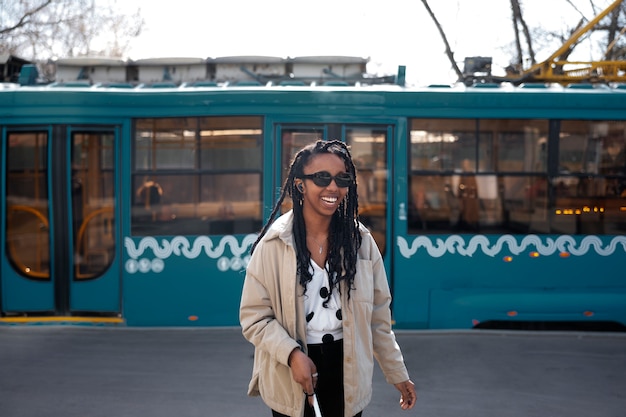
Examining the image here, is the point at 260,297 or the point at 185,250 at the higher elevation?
the point at 260,297

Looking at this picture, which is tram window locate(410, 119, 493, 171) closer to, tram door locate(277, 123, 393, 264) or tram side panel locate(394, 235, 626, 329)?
tram door locate(277, 123, 393, 264)

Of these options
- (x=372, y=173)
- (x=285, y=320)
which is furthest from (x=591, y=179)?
(x=285, y=320)

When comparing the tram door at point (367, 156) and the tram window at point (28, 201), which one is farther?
the tram window at point (28, 201)

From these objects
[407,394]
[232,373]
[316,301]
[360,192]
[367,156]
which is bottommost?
[232,373]

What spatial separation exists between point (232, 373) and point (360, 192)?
2.35m

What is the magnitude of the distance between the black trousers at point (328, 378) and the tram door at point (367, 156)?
4405 mm

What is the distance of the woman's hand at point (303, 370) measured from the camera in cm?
268

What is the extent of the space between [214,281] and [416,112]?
2826 mm

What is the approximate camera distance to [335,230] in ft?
10.0

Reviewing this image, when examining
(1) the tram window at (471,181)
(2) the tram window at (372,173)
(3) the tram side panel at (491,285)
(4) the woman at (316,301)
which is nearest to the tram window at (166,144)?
(2) the tram window at (372,173)

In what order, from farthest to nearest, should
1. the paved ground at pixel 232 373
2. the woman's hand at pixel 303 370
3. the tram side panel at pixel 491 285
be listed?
the tram side panel at pixel 491 285, the paved ground at pixel 232 373, the woman's hand at pixel 303 370

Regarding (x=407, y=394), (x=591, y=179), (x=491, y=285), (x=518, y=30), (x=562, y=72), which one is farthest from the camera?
(x=518, y=30)

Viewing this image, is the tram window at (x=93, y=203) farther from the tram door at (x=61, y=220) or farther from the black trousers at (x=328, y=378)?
the black trousers at (x=328, y=378)

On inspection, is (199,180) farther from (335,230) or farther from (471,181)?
(335,230)
